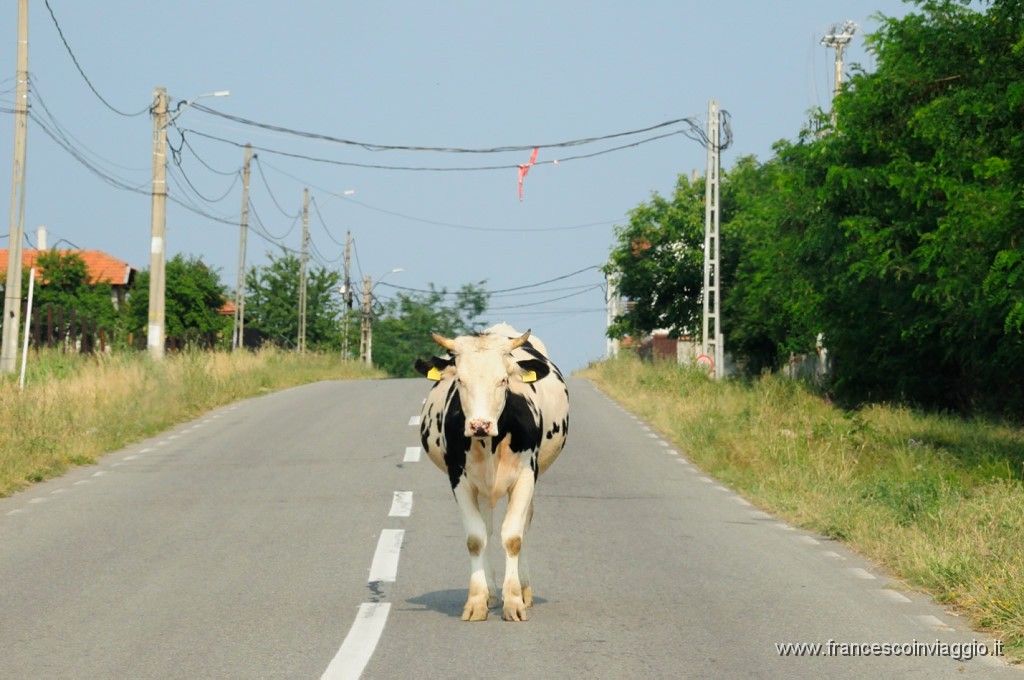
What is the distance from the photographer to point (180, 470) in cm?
1881

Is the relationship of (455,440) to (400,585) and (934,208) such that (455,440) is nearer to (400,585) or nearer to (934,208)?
(400,585)

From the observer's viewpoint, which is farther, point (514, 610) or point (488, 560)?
point (488, 560)

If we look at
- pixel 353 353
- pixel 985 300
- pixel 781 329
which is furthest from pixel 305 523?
pixel 353 353

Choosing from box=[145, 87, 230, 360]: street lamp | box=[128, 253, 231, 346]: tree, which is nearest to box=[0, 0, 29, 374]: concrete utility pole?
box=[145, 87, 230, 360]: street lamp

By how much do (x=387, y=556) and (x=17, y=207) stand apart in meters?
18.3

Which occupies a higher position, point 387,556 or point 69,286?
point 69,286

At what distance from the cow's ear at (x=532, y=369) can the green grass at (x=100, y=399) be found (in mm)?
9275

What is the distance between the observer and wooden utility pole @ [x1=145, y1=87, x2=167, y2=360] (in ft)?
113

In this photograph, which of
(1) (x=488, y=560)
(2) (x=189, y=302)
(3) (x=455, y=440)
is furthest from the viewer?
(2) (x=189, y=302)

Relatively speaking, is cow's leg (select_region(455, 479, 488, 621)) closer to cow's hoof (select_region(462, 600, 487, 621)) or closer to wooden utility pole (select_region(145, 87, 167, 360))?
cow's hoof (select_region(462, 600, 487, 621))

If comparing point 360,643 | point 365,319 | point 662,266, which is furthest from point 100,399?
point 365,319

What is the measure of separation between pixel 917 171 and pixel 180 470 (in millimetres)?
13344

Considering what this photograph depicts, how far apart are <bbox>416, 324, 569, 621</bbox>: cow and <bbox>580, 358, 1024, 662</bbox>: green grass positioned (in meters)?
3.01

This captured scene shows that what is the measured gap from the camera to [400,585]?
10.5 meters
